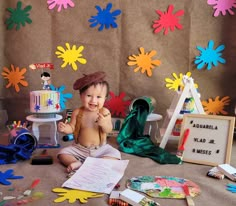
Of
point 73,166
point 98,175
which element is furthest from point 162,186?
point 73,166

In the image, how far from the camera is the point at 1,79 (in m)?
1.66

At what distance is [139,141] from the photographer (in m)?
1.36

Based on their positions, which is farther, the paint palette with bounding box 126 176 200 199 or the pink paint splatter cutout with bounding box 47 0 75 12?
the pink paint splatter cutout with bounding box 47 0 75 12

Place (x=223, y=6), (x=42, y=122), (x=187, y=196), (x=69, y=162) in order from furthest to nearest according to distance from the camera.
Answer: (x=223, y=6) → (x=42, y=122) → (x=69, y=162) → (x=187, y=196)

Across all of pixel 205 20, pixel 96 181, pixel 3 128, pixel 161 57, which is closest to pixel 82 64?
pixel 161 57

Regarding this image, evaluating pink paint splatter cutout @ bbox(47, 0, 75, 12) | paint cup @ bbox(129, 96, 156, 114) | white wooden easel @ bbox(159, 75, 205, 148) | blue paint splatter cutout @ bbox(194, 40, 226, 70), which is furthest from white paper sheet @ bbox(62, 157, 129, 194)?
pink paint splatter cutout @ bbox(47, 0, 75, 12)

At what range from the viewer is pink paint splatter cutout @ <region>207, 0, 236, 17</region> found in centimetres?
150

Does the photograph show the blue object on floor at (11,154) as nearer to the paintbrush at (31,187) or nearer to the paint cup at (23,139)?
the paint cup at (23,139)

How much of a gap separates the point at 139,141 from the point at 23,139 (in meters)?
0.49

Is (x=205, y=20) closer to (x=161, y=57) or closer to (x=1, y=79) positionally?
(x=161, y=57)

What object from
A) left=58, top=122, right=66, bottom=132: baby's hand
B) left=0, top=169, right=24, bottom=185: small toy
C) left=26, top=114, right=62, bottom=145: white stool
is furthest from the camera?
left=26, top=114, right=62, bottom=145: white stool

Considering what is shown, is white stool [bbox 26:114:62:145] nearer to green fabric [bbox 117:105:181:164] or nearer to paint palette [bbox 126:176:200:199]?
green fabric [bbox 117:105:181:164]

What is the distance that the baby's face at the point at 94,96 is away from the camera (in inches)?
45.5

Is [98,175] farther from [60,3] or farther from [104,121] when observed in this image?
[60,3]
